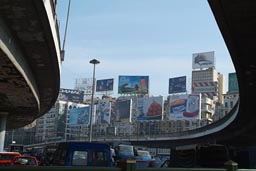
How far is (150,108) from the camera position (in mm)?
106938

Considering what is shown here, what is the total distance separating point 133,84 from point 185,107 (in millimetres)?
25540

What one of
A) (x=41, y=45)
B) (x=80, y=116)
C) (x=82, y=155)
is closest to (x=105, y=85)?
(x=80, y=116)

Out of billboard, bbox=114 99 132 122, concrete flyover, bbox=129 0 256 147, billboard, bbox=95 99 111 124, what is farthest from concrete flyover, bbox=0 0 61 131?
billboard, bbox=95 99 111 124

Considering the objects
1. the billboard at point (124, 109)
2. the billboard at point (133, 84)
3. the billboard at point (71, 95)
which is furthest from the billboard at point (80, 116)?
the billboard at point (71, 95)

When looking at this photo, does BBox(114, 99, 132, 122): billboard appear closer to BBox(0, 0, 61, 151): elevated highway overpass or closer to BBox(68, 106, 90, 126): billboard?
BBox(68, 106, 90, 126): billboard

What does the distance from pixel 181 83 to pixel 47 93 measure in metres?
93.1

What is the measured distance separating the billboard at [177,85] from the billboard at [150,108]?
13.5 m

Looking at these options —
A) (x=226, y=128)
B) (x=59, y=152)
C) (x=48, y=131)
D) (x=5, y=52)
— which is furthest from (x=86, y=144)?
(x=48, y=131)

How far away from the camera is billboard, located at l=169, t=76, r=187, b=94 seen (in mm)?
116312

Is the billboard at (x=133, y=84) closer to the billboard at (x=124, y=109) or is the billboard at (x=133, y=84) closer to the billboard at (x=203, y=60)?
the billboard at (x=124, y=109)

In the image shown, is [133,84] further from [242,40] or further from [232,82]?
[242,40]

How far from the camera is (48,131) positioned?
601ft

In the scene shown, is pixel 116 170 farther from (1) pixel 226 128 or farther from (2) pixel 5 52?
(1) pixel 226 128

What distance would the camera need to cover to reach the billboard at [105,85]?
135 metres
